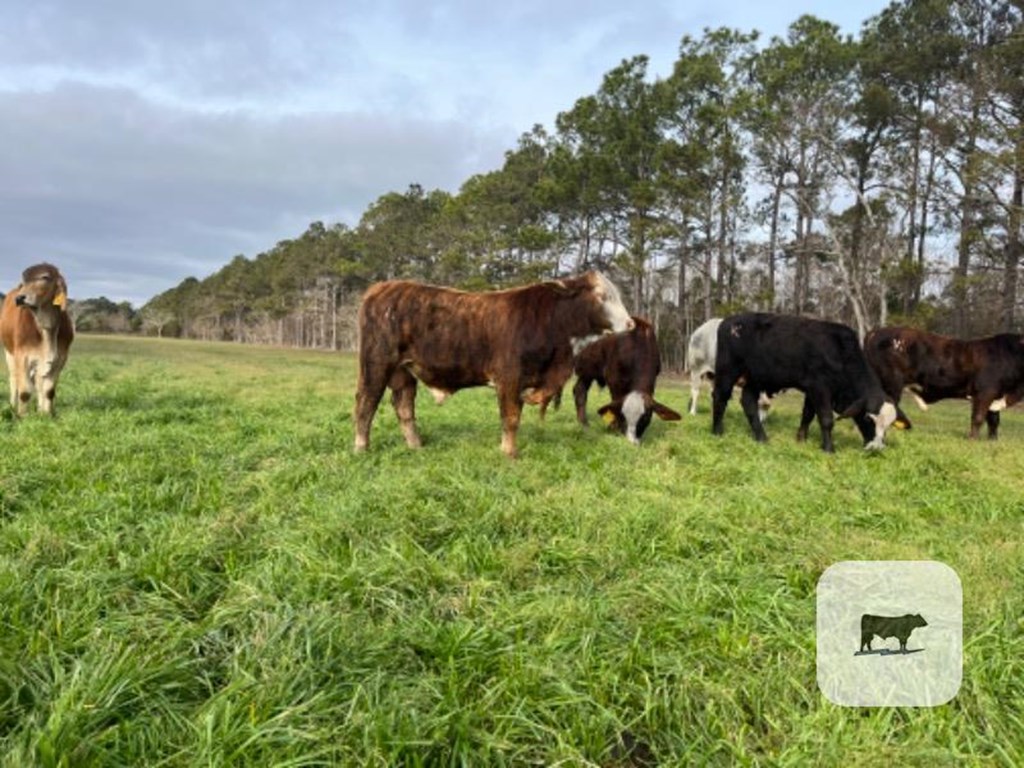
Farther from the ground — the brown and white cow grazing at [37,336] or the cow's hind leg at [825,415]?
the brown and white cow grazing at [37,336]

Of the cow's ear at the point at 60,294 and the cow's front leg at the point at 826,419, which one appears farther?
the cow's ear at the point at 60,294

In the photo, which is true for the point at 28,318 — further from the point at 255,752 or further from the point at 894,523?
the point at 894,523

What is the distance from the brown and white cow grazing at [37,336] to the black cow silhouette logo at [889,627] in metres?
8.81

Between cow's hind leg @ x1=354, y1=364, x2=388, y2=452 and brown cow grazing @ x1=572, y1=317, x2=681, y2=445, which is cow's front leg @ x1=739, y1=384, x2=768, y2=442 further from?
cow's hind leg @ x1=354, y1=364, x2=388, y2=452

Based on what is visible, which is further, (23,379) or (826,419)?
(23,379)

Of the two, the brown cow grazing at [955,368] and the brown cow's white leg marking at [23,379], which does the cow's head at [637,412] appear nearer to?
the brown cow grazing at [955,368]

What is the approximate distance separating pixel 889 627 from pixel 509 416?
13.1 feet

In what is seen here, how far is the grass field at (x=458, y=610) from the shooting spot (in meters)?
1.90

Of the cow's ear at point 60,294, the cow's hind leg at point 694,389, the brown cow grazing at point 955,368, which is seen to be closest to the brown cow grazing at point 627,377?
the cow's hind leg at point 694,389

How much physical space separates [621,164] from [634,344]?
83.0 feet

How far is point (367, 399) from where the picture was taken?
6.27 metres

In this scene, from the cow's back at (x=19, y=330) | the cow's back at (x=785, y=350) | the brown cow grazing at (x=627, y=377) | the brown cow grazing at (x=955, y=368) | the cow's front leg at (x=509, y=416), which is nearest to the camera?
the cow's front leg at (x=509, y=416)

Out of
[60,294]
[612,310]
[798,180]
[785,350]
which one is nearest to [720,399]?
[785,350]

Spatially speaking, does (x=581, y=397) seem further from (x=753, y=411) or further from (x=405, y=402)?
(x=405, y=402)
